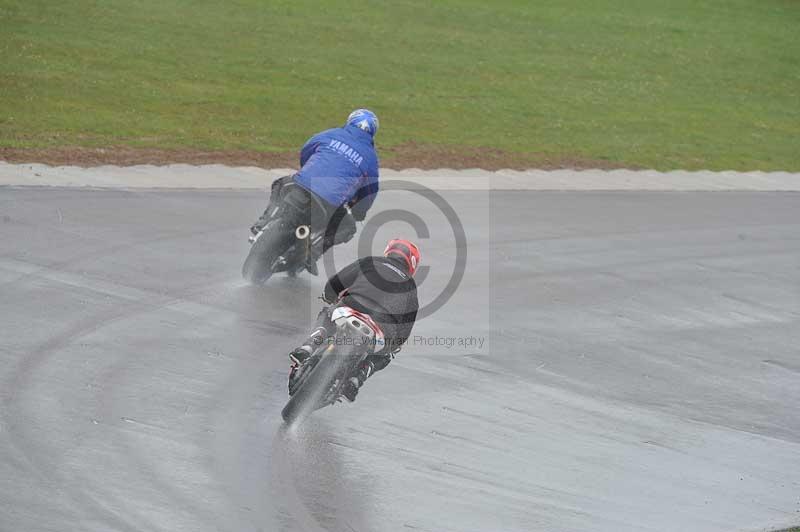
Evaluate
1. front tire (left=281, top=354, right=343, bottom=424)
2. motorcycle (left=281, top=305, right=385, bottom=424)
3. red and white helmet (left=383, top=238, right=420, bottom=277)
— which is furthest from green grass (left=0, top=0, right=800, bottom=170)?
motorcycle (left=281, top=305, right=385, bottom=424)

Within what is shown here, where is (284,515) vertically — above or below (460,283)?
above

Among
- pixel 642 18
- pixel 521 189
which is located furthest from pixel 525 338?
pixel 642 18

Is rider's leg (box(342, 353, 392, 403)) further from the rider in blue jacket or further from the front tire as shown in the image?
the rider in blue jacket

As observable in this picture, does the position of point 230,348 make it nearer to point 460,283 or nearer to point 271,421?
point 271,421

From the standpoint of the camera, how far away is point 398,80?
26.8 metres

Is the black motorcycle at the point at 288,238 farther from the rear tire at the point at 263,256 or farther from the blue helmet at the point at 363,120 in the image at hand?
the blue helmet at the point at 363,120

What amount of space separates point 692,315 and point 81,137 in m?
9.76

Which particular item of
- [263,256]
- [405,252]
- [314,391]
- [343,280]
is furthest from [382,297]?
[263,256]

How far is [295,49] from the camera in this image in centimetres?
2789

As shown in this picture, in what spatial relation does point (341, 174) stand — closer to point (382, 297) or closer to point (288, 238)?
point (288, 238)

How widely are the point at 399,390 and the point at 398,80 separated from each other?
1777 cm

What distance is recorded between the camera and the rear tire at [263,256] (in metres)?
12.1

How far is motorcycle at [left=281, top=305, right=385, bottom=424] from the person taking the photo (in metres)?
8.23

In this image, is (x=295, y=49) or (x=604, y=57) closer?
(x=295, y=49)
